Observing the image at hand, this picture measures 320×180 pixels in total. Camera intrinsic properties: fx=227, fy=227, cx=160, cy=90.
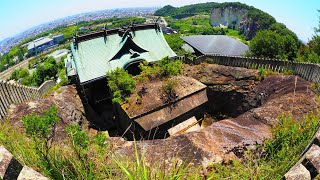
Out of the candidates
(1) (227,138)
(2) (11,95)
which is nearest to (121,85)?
(2) (11,95)

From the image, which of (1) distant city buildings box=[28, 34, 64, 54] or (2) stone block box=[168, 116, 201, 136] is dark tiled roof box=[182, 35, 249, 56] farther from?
(1) distant city buildings box=[28, 34, 64, 54]

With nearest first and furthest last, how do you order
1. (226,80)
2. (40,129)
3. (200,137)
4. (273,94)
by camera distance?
1. (40,129)
2. (200,137)
3. (273,94)
4. (226,80)

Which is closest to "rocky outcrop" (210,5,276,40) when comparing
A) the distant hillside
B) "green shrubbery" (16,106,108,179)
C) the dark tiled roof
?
the distant hillside

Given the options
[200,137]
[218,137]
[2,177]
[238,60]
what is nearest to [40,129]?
[2,177]

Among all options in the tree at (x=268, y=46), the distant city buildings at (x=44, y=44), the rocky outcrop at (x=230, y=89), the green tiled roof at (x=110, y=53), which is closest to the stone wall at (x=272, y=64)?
the rocky outcrop at (x=230, y=89)

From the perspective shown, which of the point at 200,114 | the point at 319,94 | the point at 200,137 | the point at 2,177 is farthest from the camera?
the point at 200,114

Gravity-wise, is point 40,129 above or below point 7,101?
above

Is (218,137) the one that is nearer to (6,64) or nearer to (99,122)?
(99,122)

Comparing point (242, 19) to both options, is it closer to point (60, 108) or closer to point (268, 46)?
point (268, 46)
